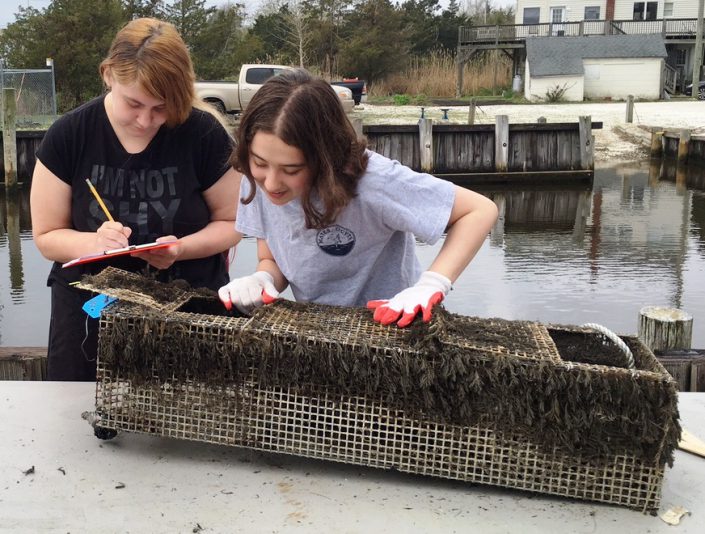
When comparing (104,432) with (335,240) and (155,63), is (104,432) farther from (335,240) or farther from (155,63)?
(155,63)

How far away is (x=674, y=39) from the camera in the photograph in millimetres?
38844

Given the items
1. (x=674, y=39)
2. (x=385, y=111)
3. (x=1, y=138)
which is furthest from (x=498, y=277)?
(x=674, y=39)

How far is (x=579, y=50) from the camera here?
35688 mm

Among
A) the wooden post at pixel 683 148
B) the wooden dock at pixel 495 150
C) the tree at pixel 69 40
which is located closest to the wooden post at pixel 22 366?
the wooden dock at pixel 495 150

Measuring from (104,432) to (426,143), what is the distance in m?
14.6

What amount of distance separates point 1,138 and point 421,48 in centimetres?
3337

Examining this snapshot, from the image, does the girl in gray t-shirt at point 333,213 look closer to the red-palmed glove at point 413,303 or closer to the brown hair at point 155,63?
the red-palmed glove at point 413,303

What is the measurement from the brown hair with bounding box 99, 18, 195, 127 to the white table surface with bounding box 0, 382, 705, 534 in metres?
1.01

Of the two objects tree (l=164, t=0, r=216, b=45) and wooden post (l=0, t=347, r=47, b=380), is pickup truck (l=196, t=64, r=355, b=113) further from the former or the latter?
wooden post (l=0, t=347, r=47, b=380)

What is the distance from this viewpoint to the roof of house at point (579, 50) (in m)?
34.1

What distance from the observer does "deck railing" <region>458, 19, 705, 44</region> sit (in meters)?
38.5

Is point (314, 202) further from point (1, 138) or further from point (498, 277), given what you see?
point (1, 138)

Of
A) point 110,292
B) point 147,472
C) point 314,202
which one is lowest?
point 147,472

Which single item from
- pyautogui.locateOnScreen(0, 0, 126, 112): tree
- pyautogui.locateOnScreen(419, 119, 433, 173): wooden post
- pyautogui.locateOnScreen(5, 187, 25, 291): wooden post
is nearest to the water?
pyautogui.locateOnScreen(5, 187, 25, 291): wooden post
